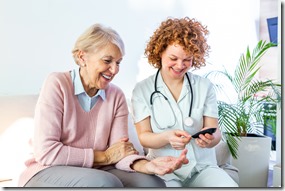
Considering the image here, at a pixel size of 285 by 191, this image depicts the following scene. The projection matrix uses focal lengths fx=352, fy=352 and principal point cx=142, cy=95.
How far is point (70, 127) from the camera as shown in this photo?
1.13 m

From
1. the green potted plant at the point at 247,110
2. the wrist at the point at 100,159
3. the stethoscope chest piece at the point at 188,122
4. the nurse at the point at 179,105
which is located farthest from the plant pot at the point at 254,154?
the wrist at the point at 100,159

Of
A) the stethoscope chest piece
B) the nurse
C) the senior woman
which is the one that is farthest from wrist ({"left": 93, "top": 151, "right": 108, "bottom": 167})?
the stethoscope chest piece

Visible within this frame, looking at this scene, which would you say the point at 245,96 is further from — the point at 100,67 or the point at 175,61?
the point at 100,67

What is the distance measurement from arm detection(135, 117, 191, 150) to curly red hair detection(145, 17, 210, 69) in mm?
222

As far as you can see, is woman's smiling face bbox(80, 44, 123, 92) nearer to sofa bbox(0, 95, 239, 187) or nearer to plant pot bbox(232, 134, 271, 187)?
sofa bbox(0, 95, 239, 187)

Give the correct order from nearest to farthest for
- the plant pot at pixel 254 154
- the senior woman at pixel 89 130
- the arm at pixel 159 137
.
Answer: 1. the senior woman at pixel 89 130
2. the arm at pixel 159 137
3. the plant pot at pixel 254 154

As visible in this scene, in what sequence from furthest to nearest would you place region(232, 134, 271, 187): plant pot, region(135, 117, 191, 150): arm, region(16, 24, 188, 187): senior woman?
region(232, 134, 271, 187): plant pot, region(135, 117, 191, 150): arm, region(16, 24, 188, 187): senior woman

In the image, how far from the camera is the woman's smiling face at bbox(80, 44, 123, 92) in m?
1.14

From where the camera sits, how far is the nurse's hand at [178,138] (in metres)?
1.18

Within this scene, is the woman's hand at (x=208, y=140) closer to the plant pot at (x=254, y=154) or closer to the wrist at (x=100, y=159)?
the plant pot at (x=254, y=154)

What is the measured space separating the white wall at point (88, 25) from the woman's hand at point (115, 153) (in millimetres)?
175

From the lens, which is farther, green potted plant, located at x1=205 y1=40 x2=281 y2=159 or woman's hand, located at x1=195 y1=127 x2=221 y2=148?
green potted plant, located at x1=205 y1=40 x2=281 y2=159

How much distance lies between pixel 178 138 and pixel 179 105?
4.7 inches

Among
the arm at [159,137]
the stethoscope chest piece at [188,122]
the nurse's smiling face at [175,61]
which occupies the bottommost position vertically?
the arm at [159,137]
